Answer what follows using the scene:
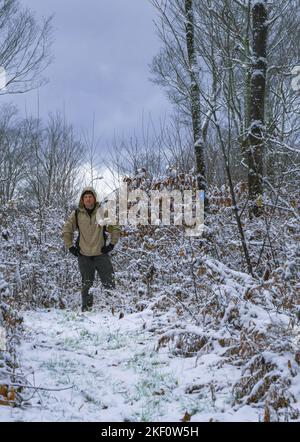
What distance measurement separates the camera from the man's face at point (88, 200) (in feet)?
21.9

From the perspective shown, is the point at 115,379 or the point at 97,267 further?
the point at 97,267

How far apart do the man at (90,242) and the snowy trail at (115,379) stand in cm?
165

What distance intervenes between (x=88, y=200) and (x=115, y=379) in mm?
3586

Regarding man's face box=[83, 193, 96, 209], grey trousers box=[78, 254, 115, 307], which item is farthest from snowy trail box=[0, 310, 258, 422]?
man's face box=[83, 193, 96, 209]

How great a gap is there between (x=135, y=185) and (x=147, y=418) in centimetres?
551

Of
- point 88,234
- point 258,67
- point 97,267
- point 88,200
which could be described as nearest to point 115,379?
point 97,267

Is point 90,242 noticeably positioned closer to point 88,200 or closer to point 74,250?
point 74,250

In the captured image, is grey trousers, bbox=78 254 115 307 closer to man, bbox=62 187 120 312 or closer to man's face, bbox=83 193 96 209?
man, bbox=62 187 120 312

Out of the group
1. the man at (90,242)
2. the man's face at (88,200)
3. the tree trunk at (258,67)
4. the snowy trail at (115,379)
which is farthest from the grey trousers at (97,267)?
the tree trunk at (258,67)

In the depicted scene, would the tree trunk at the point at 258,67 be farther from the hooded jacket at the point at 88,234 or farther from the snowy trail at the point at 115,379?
the snowy trail at the point at 115,379

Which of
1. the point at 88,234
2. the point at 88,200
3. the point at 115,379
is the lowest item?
the point at 115,379

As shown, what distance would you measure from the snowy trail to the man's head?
220 cm

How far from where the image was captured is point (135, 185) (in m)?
7.96

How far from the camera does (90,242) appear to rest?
6684 millimetres
